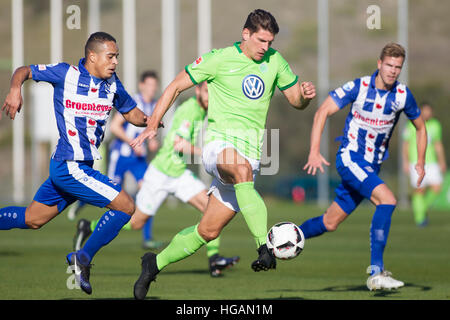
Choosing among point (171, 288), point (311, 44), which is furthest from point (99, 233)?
point (311, 44)

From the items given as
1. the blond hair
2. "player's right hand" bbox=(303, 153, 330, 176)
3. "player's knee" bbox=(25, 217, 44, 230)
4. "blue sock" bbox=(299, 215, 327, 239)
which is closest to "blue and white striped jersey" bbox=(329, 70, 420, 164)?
the blond hair

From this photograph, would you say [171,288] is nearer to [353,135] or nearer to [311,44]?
[353,135]

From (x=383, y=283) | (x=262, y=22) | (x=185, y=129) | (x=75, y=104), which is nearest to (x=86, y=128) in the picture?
(x=75, y=104)

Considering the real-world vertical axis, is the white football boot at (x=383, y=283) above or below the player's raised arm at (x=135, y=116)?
below

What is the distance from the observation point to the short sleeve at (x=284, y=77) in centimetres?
731

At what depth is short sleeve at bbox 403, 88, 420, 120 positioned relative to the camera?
8.34 m

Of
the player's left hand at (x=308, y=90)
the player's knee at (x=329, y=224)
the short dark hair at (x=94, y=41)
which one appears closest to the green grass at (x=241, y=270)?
the player's knee at (x=329, y=224)

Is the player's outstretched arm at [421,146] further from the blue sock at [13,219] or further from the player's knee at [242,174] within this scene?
the blue sock at [13,219]

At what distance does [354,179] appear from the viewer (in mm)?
8391

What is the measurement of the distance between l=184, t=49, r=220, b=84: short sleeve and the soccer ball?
1.38 meters

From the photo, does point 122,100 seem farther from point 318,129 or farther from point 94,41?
point 318,129

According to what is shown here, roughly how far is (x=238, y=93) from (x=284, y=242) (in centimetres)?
129

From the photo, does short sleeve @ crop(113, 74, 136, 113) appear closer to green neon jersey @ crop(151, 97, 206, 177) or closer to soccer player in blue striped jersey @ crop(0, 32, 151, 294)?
soccer player in blue striped jersey @ crop(0, 32, 151, 294)
